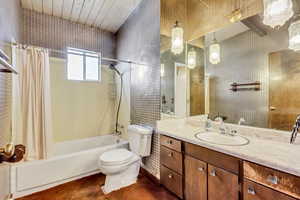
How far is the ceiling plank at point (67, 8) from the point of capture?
7.51ft

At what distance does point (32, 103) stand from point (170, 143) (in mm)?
1712

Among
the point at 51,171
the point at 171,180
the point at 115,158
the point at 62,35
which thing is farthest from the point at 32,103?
the point at 171,180

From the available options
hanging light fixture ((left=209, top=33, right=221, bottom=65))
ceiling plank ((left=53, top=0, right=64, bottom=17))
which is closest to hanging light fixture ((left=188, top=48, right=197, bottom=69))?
hanging light fixture ((left=209, top=33, right=221, bottom=65))

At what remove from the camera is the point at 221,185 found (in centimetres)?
120

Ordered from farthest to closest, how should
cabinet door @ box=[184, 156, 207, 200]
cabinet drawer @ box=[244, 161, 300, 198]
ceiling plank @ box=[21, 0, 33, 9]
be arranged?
ceiling plank @ box=[21, 0, 33, 9]
cabinet door @ box=[184, 156, 207, 200]
cabinet drawer @ box=[244, 161, 300, 198]

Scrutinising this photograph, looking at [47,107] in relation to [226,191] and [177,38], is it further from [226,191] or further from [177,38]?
[226,191]

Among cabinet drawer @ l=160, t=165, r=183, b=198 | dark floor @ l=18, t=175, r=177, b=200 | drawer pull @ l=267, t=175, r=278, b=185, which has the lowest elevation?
dark floor @ l=18, t=175, r=177, b=200

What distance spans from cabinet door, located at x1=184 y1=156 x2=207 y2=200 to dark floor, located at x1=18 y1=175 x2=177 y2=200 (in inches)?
13.8

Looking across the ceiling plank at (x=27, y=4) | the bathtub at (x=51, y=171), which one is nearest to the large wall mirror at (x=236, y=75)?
the bathtub at (x=51, y=171)

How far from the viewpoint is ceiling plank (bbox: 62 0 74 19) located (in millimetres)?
2290

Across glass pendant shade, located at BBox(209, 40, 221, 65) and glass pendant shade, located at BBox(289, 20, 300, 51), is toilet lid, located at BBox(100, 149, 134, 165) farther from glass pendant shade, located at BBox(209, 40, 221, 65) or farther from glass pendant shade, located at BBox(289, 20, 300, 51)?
glass pendant shade, located at BBox(289, 20, 300, 51)

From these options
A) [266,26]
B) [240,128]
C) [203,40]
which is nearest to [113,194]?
[240,128]

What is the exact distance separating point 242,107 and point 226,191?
2.86 feet

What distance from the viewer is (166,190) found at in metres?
1.87
